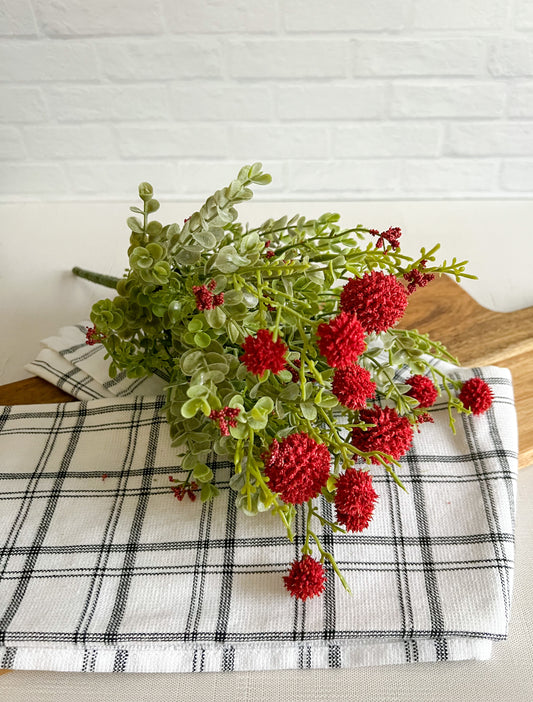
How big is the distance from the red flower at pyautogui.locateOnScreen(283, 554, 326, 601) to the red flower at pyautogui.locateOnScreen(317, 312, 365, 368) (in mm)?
193

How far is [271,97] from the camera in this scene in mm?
1264

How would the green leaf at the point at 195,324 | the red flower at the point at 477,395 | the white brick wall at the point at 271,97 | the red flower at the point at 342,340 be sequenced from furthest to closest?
1. the white brick wall at the point at 271,97
2. the red flower at the point at 477,395
3. the green leaf at the point at 195,324
4. the red flower at the point at 342,340

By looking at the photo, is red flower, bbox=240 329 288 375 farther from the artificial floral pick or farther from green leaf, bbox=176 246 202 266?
green leaf, bbox=176 246 202 266

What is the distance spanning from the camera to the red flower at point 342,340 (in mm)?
503

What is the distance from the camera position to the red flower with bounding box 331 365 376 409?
1.77ft

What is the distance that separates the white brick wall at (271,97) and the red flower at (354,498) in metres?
0.89

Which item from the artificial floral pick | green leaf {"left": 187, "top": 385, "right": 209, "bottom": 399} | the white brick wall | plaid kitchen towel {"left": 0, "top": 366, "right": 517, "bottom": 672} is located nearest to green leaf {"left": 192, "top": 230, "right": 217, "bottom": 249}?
the artificial floral pick

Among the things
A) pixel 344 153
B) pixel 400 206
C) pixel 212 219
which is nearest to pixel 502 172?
pixel 400 206

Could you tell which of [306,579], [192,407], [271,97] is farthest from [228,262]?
[271,97]

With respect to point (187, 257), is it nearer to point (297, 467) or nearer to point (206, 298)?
point (206, 298)

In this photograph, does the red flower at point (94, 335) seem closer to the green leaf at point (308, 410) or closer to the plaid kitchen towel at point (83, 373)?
the plaid kitchen towel at point (83, 373)

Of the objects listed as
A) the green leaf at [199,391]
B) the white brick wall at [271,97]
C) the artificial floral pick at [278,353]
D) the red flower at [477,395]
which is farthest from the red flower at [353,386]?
the white brick wall at [271,97]

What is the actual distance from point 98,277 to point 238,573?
0.51 m

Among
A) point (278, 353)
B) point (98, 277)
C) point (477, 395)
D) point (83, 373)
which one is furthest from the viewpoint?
point (98, 277)
